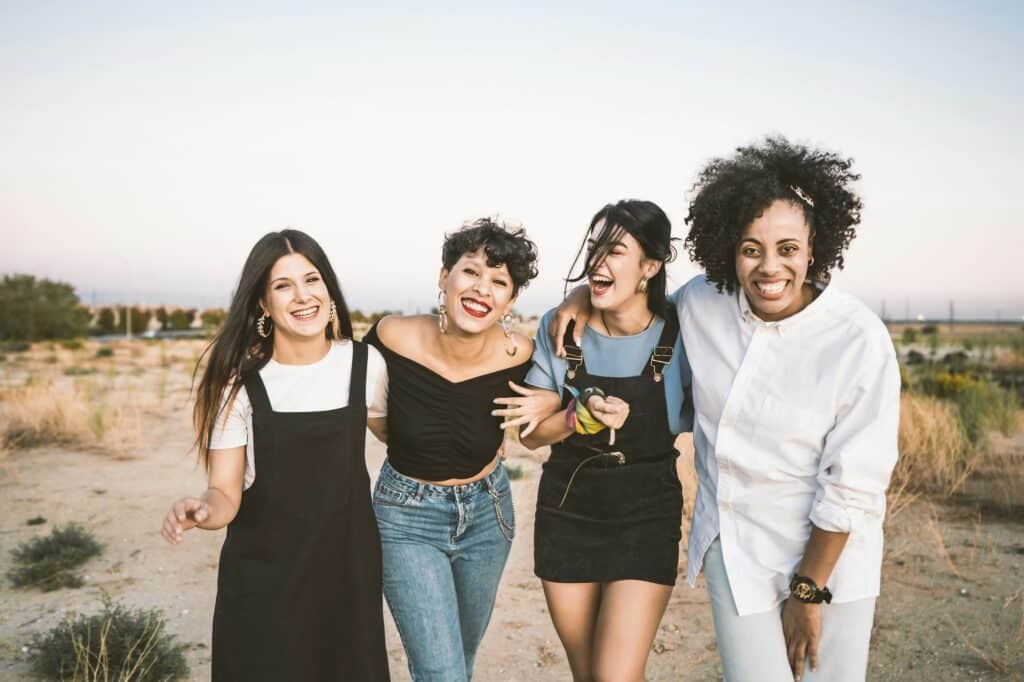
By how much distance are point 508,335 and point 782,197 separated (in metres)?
1.40

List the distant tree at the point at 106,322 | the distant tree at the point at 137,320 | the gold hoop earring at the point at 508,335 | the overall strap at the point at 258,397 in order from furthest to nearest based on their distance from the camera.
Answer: the distant tree at the point at 137,320
the distant tree at the point at 106,322
the gold hoop earring at the point at 508,335
the overall strap at the point at 258,397

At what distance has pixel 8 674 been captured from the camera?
4512 millimetres

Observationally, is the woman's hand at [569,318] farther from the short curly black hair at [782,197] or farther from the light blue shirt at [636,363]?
the short curly black hair at [782,197]

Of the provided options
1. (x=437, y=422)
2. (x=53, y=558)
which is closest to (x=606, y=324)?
(x=437, y=422)

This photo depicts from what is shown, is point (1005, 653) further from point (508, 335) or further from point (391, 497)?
point (391, 497)

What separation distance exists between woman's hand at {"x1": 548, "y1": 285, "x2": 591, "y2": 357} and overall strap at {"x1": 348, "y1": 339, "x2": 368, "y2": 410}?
2.71 feet

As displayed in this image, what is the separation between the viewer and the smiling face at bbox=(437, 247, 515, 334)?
130 inches

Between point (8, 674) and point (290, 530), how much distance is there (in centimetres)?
296

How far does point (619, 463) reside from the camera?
125 inches

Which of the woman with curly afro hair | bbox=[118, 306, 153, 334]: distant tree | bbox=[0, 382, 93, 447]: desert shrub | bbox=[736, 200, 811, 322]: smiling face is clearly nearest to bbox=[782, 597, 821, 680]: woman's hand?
the woman with curly afro hair

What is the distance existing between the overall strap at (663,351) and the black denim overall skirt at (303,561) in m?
1.21

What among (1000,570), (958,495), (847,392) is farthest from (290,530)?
(958,495)

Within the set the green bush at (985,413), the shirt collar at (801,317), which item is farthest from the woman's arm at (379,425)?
the green bush at (985,413)

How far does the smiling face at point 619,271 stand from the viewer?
124 inches
